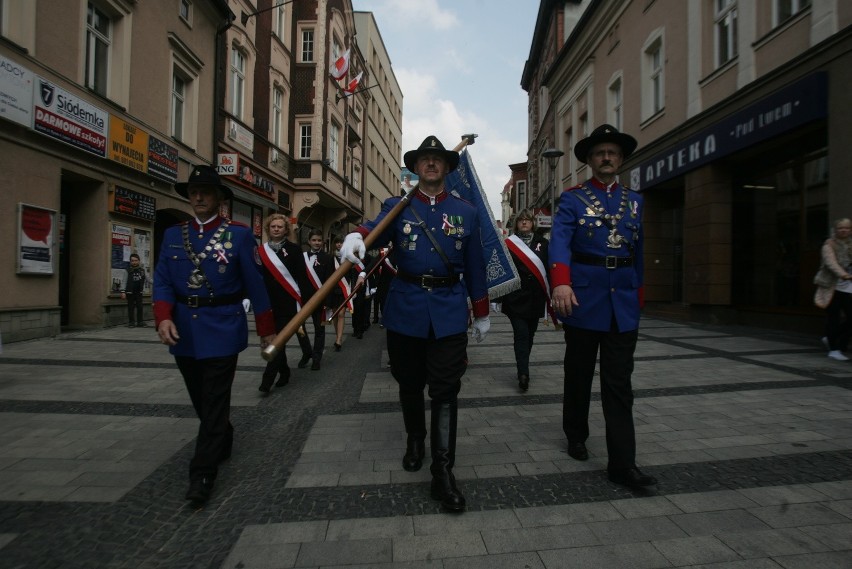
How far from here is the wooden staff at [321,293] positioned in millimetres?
2598

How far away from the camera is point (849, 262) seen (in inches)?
265

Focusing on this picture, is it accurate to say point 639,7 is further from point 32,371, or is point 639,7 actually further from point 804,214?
point 32,371

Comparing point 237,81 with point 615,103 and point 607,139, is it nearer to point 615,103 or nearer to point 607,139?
point 615,103

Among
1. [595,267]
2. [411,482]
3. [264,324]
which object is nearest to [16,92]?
[264,324]

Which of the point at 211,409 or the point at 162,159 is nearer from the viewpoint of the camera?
the point at 211,409

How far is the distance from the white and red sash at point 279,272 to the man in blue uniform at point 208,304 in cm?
259

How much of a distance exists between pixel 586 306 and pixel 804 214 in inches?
374

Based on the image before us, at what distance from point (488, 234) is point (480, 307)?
0.71m

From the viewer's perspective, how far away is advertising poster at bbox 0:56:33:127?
8172 mm

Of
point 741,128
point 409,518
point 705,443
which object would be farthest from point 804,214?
point 409,518

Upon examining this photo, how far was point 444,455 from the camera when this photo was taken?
2846 millimetres

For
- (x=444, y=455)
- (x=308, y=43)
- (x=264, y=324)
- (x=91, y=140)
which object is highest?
(x=308, y=43)

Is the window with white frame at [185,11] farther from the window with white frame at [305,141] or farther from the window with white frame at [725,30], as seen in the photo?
the window with white frame at [725,30]

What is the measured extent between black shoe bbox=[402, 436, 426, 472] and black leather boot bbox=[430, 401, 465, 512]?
41 cm
